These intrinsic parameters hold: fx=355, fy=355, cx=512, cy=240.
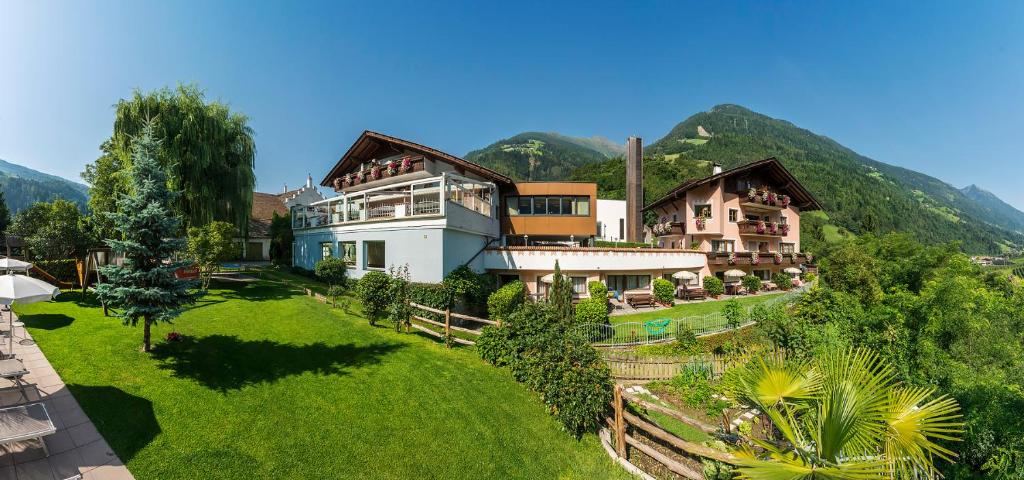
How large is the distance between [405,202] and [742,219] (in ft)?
98.5

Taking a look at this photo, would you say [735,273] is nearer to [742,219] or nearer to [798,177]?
[742,219]

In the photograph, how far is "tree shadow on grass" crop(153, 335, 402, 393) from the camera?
25.7 ft

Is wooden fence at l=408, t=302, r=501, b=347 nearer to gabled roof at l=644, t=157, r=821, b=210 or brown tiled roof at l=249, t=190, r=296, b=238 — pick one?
gabled roof at l=644, t=157, r=821, b=210

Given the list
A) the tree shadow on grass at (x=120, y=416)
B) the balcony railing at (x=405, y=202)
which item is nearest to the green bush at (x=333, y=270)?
the balcony railing at (x=405, y=202)

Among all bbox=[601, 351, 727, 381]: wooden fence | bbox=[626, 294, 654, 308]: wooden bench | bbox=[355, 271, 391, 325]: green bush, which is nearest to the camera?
bbox=[601, 351, 727, 381]: wooden fence

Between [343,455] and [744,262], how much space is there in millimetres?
34927

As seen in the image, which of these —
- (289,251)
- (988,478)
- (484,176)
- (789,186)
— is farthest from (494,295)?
(789,186)

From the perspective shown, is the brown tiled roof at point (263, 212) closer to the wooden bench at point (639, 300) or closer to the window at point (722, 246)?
the wooden bench at point (639, 300)

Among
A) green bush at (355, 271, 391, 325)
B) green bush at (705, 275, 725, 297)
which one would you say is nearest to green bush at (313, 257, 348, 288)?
green bush at (355, 271, 391, 325)

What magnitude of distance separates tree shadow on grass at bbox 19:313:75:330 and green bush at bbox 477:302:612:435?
11789mm

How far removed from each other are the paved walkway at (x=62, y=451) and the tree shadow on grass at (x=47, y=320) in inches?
184

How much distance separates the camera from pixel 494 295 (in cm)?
1819

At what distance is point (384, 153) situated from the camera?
26.0m

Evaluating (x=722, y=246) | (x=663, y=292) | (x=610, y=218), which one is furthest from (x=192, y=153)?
(x=722, y=246)
